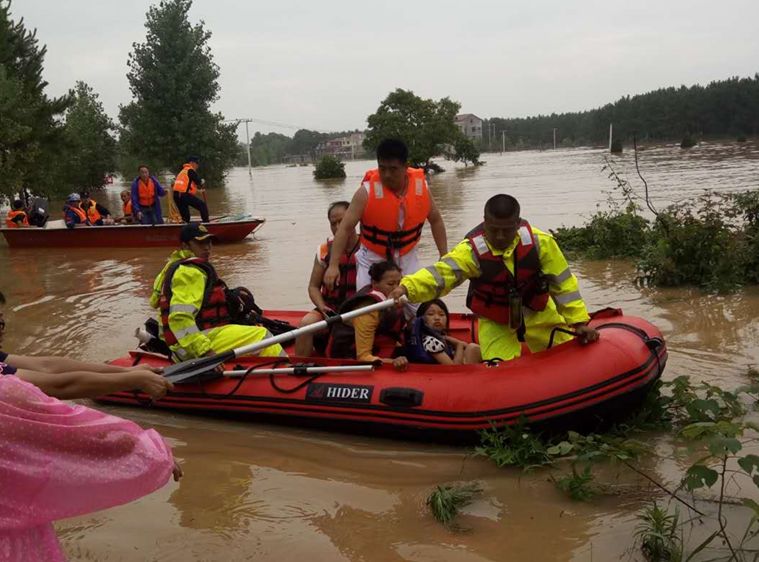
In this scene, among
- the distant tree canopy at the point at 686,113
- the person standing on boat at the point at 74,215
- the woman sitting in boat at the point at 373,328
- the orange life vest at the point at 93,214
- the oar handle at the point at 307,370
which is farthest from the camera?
the distant tree canopy at the point at 686,113

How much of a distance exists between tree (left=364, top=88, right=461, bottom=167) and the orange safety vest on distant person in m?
30.5

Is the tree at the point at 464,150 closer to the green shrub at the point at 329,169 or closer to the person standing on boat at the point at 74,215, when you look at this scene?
the green shrub at the point at 329,169

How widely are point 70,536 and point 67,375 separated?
1.62 meters

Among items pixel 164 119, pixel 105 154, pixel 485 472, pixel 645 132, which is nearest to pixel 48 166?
pixel 164 119

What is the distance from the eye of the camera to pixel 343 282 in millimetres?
5223

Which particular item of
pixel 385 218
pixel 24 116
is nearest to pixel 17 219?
pixel 24 116

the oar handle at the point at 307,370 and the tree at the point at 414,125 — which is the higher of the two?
the tree at the point at 414,125

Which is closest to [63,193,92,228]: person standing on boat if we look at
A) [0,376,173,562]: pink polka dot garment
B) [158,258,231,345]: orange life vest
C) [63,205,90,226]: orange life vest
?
[63,205,90,226]: orange life vest

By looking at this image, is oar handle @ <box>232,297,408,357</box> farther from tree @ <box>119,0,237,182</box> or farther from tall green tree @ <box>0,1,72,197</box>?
tree @ <box>119,0,237,182</box>

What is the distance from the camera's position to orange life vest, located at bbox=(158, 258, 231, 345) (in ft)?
15.0

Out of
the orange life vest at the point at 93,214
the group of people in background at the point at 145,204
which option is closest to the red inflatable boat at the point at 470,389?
the group of people in background at the point at 145,204

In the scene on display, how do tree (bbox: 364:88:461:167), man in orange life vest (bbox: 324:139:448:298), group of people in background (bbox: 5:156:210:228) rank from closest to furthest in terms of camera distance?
1. man in orange life vest (bbox: 324:139:448:298)
2. group of people in background (bbox: 5:156:210:228)
3. tree (bbox: 364:88:461:167)

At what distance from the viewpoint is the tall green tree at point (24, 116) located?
17359 millimetres

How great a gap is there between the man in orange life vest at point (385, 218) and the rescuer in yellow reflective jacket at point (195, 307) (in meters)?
0.72
